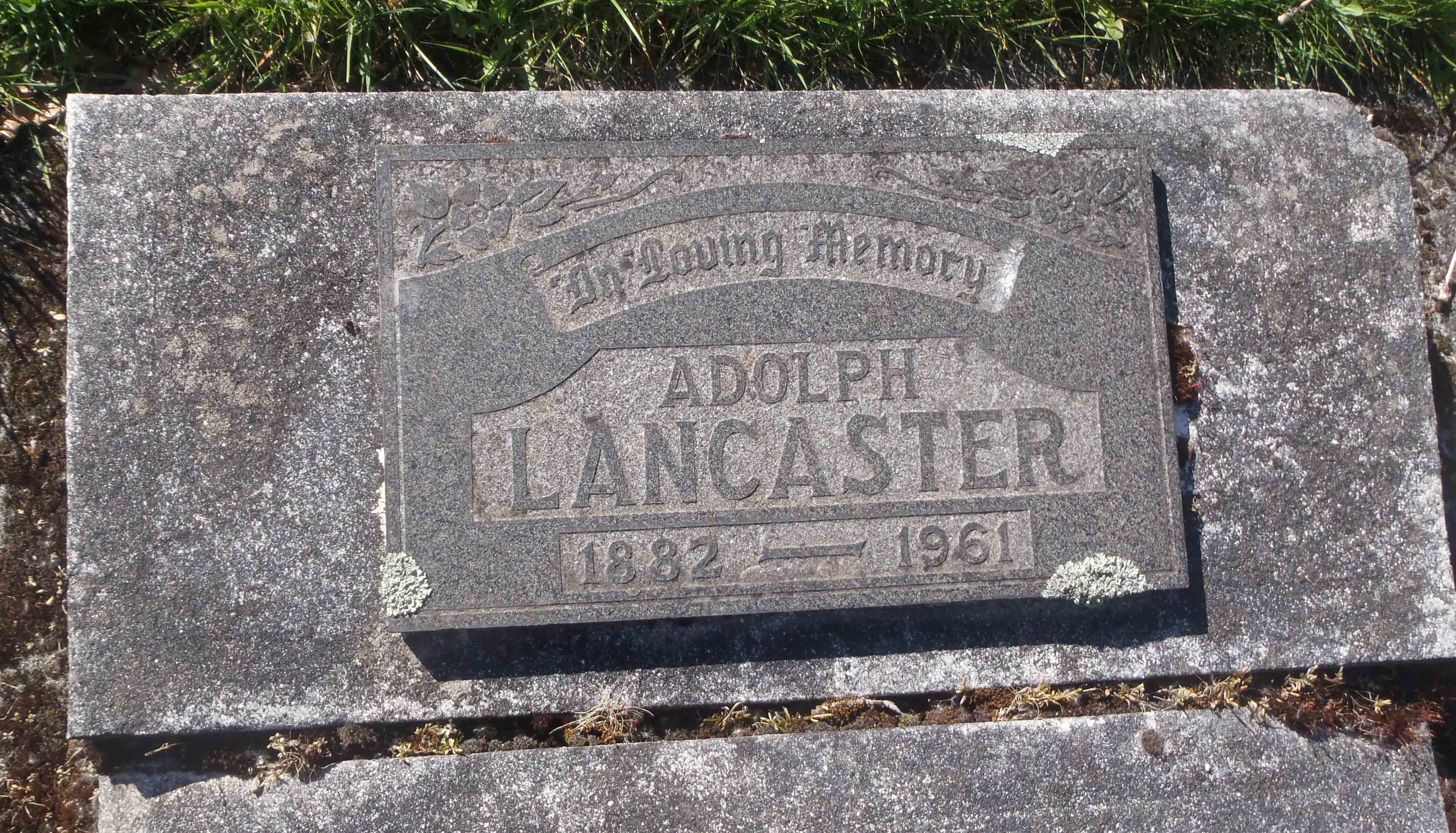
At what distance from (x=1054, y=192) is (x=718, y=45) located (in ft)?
3.14

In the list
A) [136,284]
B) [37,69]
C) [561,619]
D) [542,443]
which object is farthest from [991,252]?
[37,69]

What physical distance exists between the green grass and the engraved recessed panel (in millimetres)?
481

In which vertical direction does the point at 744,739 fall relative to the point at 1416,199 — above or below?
below

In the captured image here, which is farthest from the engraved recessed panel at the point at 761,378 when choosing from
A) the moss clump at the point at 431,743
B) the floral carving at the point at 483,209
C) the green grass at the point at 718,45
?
the green grass at the point at 718,45

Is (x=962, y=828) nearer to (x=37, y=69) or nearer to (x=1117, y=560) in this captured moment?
(x=1117, y=560)

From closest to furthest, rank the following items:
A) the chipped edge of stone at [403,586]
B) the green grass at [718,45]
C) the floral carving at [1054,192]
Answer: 1. the chipped edge of stone at [403,586]
2. the floral carving at [1054,192]
3. the green grass at [718,45]

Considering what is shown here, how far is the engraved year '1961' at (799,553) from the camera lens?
2145 mm

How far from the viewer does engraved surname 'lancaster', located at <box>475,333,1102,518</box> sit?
2.14 meters

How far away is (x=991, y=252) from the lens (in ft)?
7.28

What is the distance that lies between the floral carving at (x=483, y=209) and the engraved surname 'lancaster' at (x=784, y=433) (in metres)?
0.36

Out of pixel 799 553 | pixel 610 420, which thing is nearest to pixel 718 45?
pixel 610 420

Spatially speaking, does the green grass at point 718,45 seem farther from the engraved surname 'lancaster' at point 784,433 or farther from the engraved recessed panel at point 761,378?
the engraved surname 'lancaster' at point 784,433

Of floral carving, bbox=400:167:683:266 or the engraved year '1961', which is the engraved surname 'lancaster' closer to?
the engraved year '1961'

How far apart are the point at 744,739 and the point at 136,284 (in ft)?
5.80
